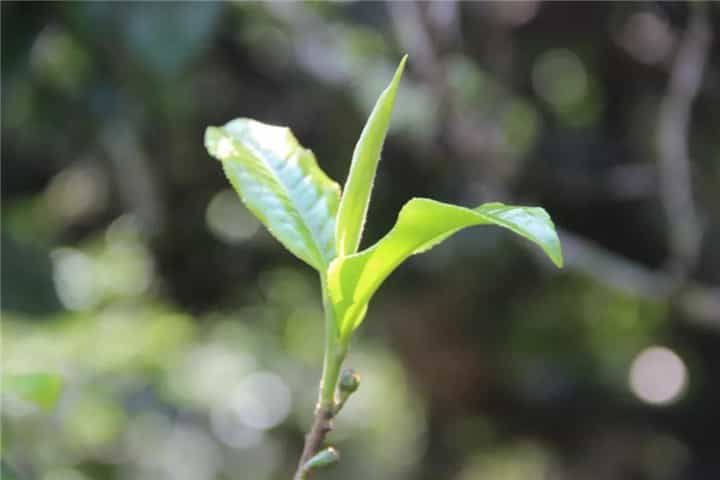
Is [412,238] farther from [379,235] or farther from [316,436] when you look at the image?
[379,235]

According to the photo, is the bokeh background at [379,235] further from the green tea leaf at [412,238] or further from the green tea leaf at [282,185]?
the green tea leaf at [412,238]

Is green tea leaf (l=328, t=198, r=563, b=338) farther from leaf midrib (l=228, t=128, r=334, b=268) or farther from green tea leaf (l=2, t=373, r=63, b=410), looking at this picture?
green tea leaf (l=2, t=373, r=63, b=410)

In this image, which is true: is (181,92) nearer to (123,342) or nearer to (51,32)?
(51,32)

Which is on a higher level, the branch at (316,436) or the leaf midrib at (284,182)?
the leaf midrib at (284,182)

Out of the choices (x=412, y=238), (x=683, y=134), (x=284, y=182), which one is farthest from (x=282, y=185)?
(x=683, y=134)

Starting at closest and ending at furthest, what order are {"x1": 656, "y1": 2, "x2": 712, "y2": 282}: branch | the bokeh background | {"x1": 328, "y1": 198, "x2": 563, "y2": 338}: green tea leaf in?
{"x1": 328, "y1": 198, "x2": 563, "y2": 338}: green tea leaf < {"x1": 656, "y1": 2, "x2": 712, "y2": 282}: branch < the bokeh background

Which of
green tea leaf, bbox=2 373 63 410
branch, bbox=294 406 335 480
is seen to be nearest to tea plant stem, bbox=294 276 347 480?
branch, bbox=294 406 335 480

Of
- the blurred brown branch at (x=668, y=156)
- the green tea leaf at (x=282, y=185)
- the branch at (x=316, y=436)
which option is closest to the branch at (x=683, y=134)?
the blurred brown branch at (x=668, y=156)
